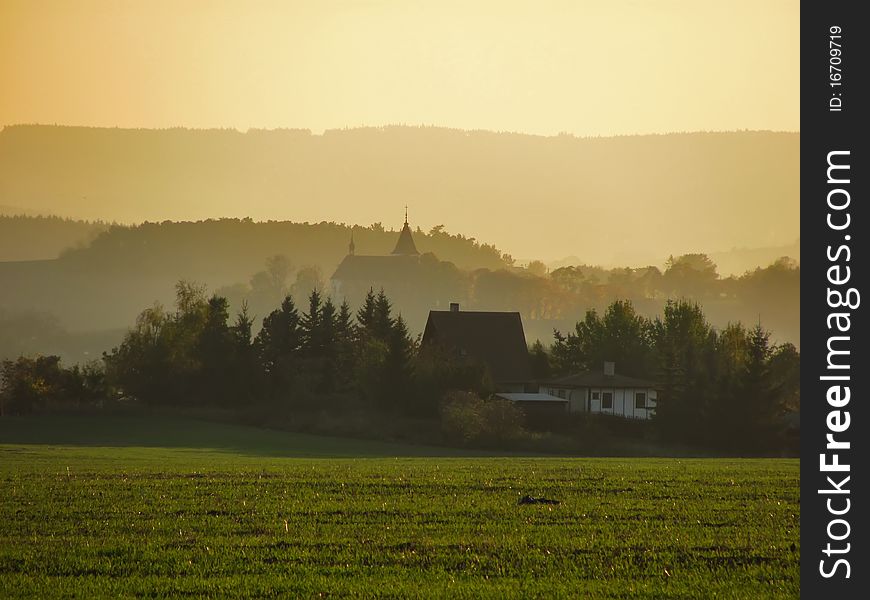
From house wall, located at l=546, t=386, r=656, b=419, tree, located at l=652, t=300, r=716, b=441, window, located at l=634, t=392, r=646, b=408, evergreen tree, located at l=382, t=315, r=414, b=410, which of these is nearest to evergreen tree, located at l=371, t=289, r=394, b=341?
evergreen tree, located at l=382, t=315, r=414, b=410

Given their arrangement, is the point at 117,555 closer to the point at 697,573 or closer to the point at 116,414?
the point at 697,573

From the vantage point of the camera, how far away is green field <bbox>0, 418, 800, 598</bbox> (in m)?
18.6

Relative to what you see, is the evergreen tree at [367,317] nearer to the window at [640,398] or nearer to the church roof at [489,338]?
the church roof at [489,338]

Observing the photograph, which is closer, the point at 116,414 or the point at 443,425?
the point at 443,425

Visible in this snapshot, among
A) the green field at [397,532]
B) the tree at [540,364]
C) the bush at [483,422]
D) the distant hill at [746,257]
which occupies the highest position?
the distant hill at [746,257]

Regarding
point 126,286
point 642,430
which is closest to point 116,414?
point 642,430

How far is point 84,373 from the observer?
3179 inches

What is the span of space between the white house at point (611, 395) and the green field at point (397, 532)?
41372 mm

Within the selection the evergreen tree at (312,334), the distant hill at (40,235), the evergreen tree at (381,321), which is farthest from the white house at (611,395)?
the distant hill at (40,235)

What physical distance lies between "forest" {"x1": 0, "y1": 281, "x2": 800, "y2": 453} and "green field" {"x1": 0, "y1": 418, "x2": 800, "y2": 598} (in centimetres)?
2797

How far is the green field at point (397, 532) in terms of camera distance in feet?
61.1

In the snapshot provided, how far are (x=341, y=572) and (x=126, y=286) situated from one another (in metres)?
180

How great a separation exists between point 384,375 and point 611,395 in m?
17.5

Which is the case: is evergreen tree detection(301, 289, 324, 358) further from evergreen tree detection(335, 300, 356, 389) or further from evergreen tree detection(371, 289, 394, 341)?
evergreen tree detection(371, 289, 394, 341)
